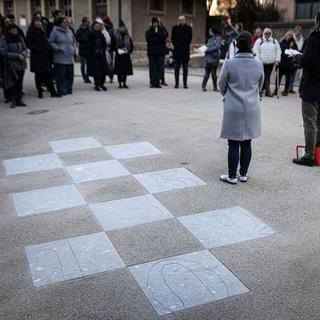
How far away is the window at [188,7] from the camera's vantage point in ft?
83.4

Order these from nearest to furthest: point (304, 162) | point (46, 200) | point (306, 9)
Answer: point (46, 200) < point (304, 162) < point (306, 9)

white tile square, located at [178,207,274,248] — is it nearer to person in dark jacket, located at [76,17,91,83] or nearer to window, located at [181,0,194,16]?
person in dark jacket, located at [76,17,91,83]

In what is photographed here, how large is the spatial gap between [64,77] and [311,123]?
761 cm

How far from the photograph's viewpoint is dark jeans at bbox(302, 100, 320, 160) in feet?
19.1

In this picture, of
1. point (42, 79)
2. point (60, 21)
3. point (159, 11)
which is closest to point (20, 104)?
point (42, 79)

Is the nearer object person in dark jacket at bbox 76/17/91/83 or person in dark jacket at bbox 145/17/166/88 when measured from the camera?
person in dark jacket at bbox 145/17/166/88

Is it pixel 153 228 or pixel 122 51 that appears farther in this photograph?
pixel 122 51

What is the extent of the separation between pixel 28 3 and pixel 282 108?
74.3 ft

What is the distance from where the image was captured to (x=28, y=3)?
28156mm

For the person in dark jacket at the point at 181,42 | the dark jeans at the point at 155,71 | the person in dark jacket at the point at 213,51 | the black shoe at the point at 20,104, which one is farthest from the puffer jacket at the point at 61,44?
the person in dark jacket at the point at 213,51

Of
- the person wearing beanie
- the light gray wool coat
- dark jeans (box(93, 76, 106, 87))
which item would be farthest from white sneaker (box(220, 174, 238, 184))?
dark jeans (box(93, 76, 106, 87))

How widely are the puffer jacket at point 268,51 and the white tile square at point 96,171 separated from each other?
22.5ft

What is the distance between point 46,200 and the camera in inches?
191

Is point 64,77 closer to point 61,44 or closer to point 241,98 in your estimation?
point 61,44
